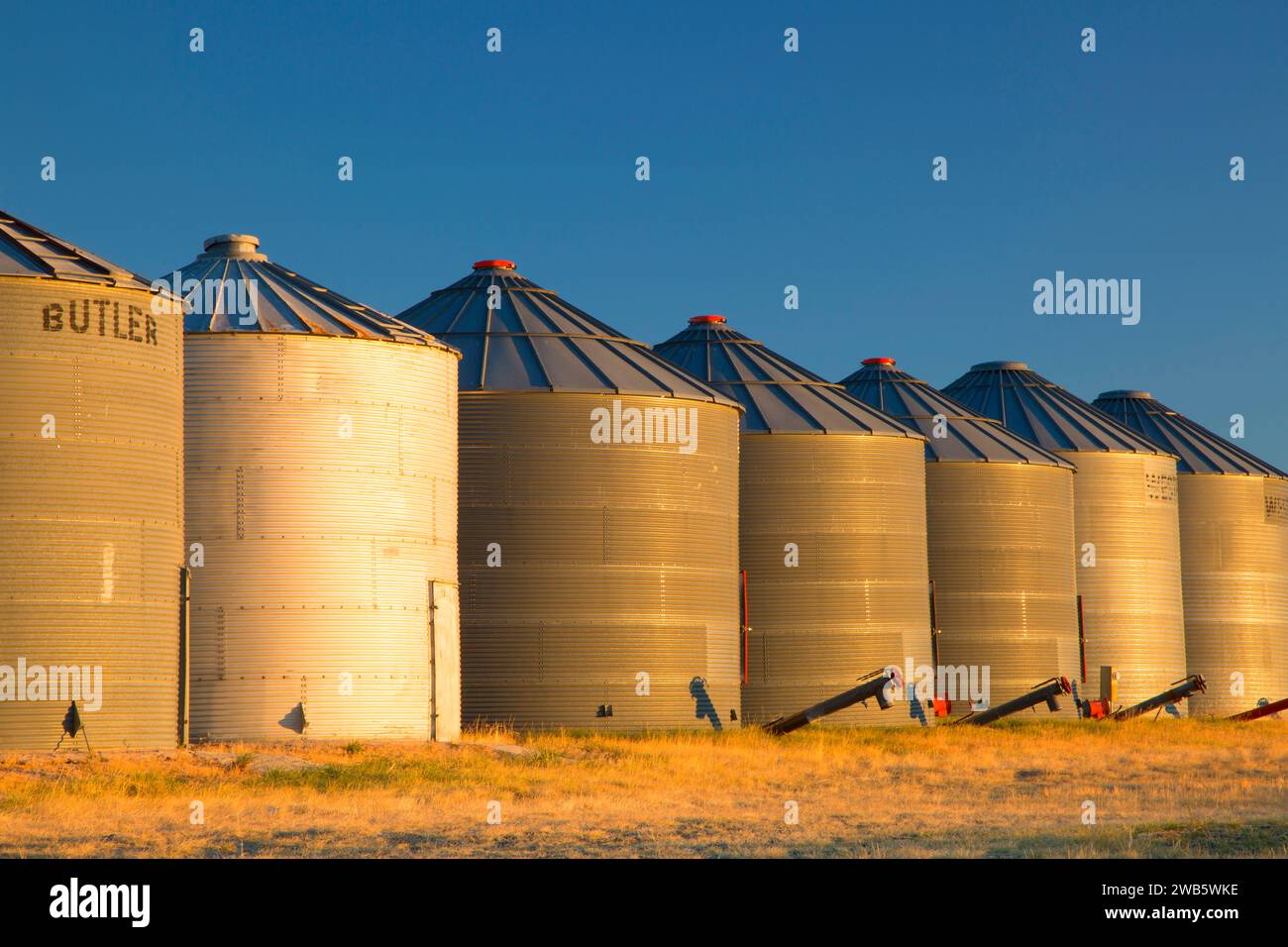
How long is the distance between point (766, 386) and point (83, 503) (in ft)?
77.5

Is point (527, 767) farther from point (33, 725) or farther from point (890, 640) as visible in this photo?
point (890, 640)

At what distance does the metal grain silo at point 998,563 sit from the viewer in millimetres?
50469

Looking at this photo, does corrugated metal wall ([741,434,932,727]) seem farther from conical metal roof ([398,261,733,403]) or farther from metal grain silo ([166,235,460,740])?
metal grain silo ([166,235,460,740])

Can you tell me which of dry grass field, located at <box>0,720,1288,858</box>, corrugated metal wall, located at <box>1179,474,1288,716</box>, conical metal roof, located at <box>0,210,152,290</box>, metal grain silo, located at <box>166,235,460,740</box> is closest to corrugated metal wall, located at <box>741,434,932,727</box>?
dry grass field, located at <box>0,720,1288,858</box>

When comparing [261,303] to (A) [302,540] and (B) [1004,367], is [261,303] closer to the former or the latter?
(A) [302,540]

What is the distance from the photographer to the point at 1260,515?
62625 mm

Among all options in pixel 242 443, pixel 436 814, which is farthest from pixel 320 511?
pixel 436 814

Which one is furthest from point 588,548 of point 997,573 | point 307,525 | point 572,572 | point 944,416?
point 944,416

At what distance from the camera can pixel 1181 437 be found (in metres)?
64.3

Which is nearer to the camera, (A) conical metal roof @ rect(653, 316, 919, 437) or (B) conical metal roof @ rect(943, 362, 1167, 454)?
(A) conical metal roof @ rect(653, 316, 919, 437)

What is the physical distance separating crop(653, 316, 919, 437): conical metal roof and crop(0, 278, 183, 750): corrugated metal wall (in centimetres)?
1994

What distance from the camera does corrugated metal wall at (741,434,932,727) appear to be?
4488 cm

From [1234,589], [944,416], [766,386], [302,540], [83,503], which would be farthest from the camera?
[1234,589]

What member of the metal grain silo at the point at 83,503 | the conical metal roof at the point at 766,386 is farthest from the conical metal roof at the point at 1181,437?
the metal grain silo at the point at 83,503
